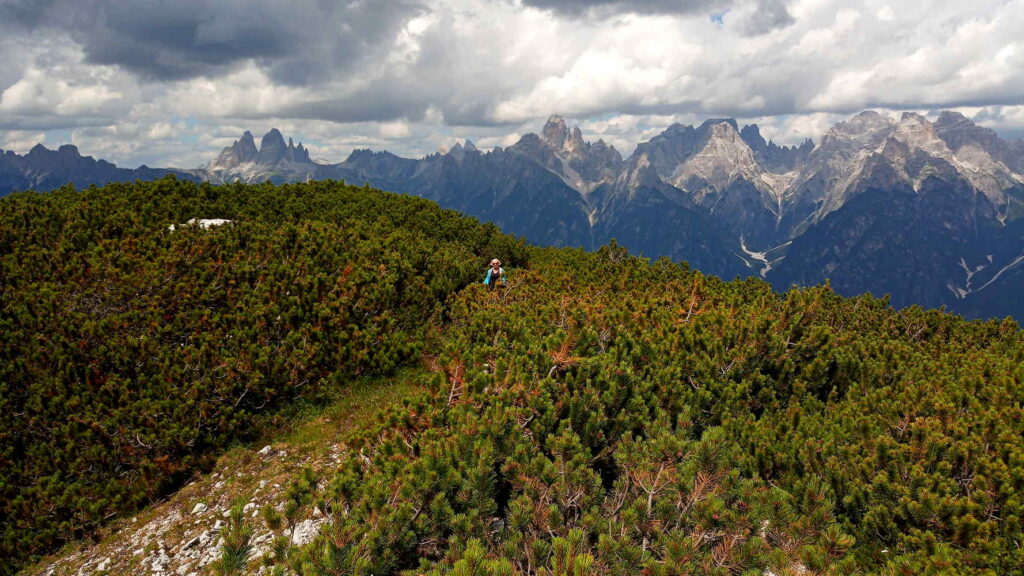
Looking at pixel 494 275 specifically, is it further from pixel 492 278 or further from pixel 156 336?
pixel 156 336

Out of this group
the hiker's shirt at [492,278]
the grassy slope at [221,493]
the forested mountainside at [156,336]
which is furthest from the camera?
the hiker's shirt at [492,278]

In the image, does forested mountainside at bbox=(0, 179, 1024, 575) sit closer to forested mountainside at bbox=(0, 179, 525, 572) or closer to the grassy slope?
forested mountainside at bbox=(0, 179, 525, 572)

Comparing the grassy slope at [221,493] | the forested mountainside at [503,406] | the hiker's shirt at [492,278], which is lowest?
the grassy slope at [221,493]

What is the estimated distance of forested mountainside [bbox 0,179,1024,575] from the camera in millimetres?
5109

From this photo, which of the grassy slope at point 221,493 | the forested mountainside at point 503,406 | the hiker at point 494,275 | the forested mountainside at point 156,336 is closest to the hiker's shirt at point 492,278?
the hiker at point 494,275

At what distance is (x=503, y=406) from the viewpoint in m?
6.88

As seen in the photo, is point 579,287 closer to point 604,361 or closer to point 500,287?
point 500,287

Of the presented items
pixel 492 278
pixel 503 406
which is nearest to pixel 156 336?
pixel 503 406

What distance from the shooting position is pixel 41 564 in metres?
8.29

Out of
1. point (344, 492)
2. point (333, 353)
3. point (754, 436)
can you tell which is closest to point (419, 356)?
point (333, 353)

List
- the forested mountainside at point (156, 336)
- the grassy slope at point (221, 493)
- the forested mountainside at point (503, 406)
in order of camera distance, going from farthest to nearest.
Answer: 1. the forested mountainside at point (156, 336)
2. the grassy slope at point (221, 493)
3. the forested mountainside at point (503, 406)

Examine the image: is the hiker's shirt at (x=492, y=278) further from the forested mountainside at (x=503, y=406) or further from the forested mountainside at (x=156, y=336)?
the forested mountainside at (x=156, y=336)

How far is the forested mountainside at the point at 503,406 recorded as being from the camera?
16.8 feet

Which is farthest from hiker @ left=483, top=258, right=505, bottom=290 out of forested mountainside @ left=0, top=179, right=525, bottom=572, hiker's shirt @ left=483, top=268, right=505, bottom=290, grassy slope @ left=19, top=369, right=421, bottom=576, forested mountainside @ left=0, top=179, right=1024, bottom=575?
grassy slope @ left=19, top=369, right=421, bottom=576
